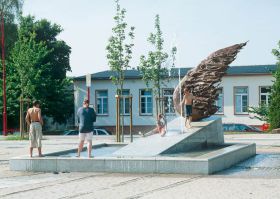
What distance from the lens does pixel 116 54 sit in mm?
42688

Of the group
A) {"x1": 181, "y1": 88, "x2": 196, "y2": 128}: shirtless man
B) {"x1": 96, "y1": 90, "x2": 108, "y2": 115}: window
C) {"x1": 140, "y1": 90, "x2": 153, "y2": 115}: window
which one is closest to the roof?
{"x1": 96, "y1": 90, "x2": 108, "y2": 115}: window

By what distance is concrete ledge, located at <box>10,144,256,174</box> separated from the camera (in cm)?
1343

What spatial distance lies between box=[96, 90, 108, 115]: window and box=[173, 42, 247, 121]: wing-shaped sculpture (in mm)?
32573

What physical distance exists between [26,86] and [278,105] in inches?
750

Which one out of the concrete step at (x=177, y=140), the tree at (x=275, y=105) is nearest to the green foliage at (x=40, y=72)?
the tree at (x=275, y=105)

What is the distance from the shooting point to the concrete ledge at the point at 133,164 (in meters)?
13.4

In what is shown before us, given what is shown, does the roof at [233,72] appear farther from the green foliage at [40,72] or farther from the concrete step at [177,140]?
the concrete step at [177,140]

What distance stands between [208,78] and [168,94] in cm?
3091

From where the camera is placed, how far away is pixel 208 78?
19562mm

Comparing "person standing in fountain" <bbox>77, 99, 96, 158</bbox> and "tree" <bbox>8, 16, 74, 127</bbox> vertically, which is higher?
"tree" <bbox>8, 16, 74, 127</bbox>

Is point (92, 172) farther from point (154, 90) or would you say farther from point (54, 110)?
point (54, 110)

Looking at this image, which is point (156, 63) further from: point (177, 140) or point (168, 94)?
point (177, 140)

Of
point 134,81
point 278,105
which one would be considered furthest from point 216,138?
point 134,81

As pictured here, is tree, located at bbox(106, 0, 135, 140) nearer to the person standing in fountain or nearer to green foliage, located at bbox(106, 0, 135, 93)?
green foliage, located at bbox(106, 0, 135, 93)
